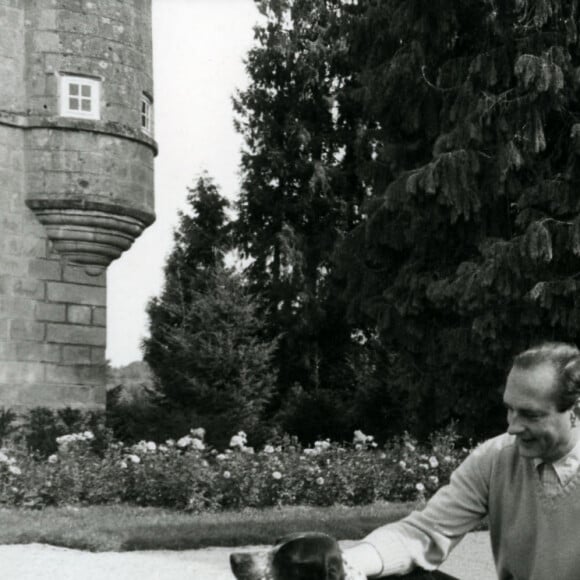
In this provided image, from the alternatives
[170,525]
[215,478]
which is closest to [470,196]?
[215,478]

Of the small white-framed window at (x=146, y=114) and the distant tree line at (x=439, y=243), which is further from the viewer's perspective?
the small white-framed window at (x=146, y=114)

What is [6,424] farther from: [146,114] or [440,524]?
[440,524]

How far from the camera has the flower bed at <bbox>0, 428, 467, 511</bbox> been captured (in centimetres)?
1136

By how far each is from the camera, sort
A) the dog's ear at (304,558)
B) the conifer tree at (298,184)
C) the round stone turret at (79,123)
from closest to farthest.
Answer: the dog's ear at (304,558) → the round stone turret at (79,123) → the conifer tree at (298,184)

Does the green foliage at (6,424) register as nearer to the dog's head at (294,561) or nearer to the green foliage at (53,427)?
the green foliage at (53,427)

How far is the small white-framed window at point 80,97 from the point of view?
643 inches

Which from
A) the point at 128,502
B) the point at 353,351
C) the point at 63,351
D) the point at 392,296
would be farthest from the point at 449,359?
the point at 353,351

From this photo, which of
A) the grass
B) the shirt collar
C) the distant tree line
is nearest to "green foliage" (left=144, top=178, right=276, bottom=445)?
the distant tree line

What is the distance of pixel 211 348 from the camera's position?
2247 cm

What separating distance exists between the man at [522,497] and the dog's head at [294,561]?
0.23 meters

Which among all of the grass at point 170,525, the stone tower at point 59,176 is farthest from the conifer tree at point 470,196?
the stone tower at point 59,176

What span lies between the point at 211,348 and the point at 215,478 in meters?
11.1

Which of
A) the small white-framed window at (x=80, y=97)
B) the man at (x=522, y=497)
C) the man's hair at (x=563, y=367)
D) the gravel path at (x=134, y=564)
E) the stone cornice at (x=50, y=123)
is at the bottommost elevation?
the gravel path at (x=134, y=564)

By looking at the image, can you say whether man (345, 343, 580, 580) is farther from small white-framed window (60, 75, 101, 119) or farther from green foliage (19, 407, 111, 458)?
small white-framed window (60, 75, 101, 119)
